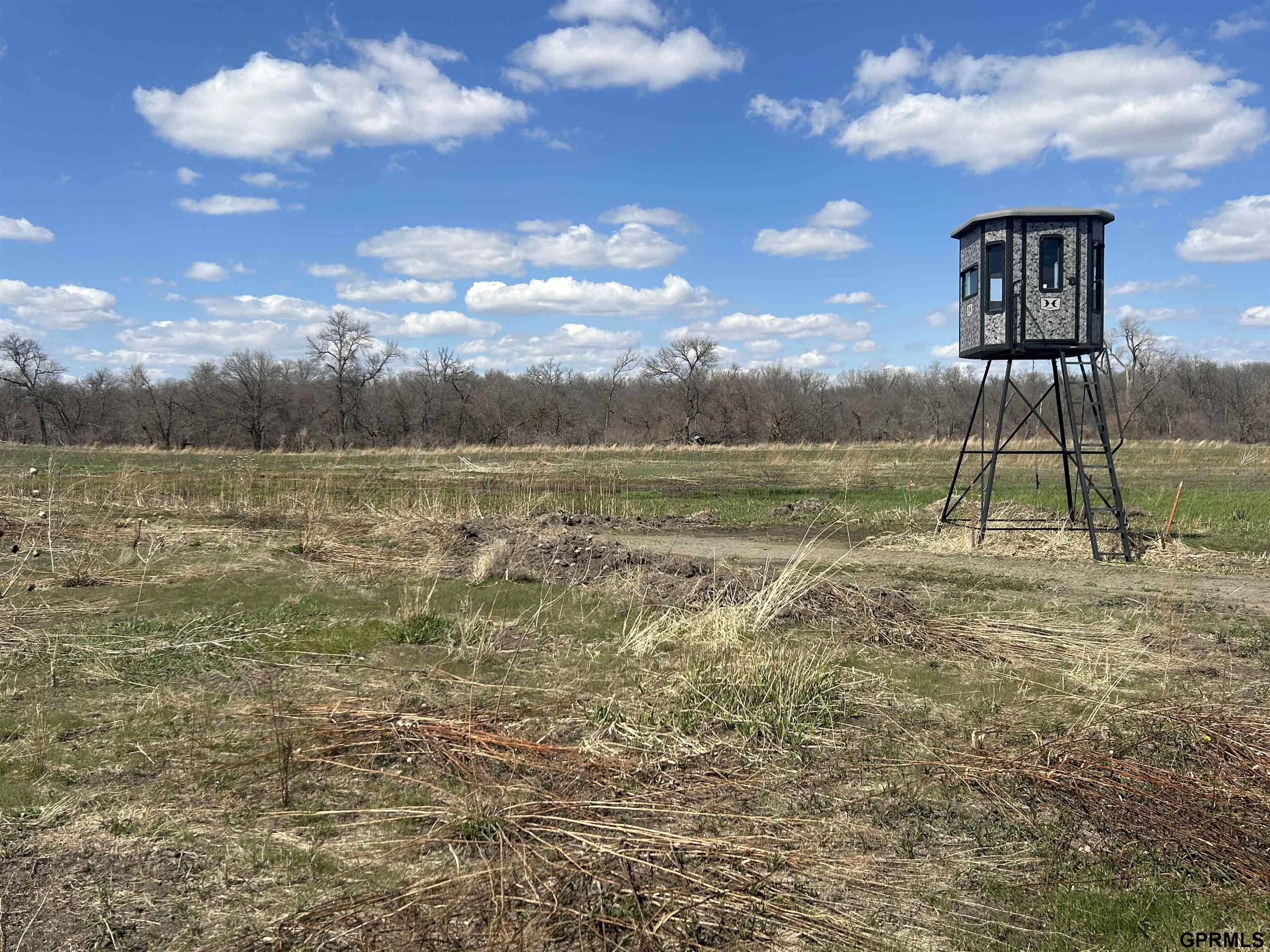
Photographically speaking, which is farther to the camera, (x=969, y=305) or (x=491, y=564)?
(x=969, y=305)

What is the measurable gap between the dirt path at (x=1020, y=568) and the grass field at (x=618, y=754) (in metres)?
0.15

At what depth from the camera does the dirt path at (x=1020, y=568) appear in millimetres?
9945

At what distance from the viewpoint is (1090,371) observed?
43.3 feet

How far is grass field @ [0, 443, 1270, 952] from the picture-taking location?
3.32 meters

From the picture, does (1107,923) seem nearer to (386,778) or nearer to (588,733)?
(588,733)

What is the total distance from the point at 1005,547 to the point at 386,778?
11.4 metres

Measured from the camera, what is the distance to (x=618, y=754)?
4809 mm

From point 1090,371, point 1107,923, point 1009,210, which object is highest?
point 1009,210

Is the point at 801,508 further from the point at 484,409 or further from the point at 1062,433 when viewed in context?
the point at 484,409

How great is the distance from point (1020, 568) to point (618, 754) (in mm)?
8880

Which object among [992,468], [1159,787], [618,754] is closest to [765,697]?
[618,754]

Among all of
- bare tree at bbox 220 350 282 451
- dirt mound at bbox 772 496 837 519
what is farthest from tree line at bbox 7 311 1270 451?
dirt mound at bbox 772 496 837 519

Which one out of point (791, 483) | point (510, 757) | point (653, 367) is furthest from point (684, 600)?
point (653, 367)

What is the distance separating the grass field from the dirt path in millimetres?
151
